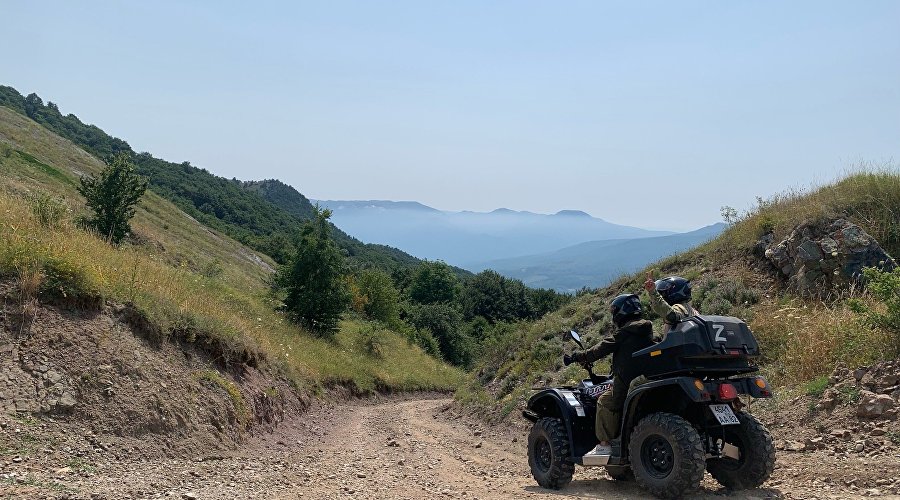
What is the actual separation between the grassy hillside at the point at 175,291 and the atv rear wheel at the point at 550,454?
665 cm

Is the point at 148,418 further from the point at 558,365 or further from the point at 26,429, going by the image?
the point at 558,365

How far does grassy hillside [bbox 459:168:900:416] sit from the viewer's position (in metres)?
9.30

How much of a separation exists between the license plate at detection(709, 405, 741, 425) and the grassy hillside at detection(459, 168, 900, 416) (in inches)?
151

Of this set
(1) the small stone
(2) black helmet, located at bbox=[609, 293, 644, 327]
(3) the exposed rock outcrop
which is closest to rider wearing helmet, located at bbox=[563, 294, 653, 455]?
(2) black helmet, located at bbox=[609, 293, 644, 327]

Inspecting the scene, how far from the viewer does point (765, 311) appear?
12070 mm

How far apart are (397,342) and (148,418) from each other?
31.2 metres

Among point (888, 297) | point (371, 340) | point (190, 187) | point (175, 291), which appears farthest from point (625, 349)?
point (190, 187)

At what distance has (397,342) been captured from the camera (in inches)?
1535

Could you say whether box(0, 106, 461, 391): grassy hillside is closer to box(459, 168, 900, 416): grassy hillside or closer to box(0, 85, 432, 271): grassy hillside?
box(459, 168, 900, 416): grassy hillside

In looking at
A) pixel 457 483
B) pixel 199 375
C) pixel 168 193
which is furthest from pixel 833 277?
pixel 168 193

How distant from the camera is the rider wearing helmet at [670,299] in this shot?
6.37 metres

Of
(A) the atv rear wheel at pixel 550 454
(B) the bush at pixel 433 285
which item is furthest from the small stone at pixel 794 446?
(B) the bush at pixel 433 285

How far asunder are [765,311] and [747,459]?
6995 millimetres

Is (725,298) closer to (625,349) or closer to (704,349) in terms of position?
(625,349)
